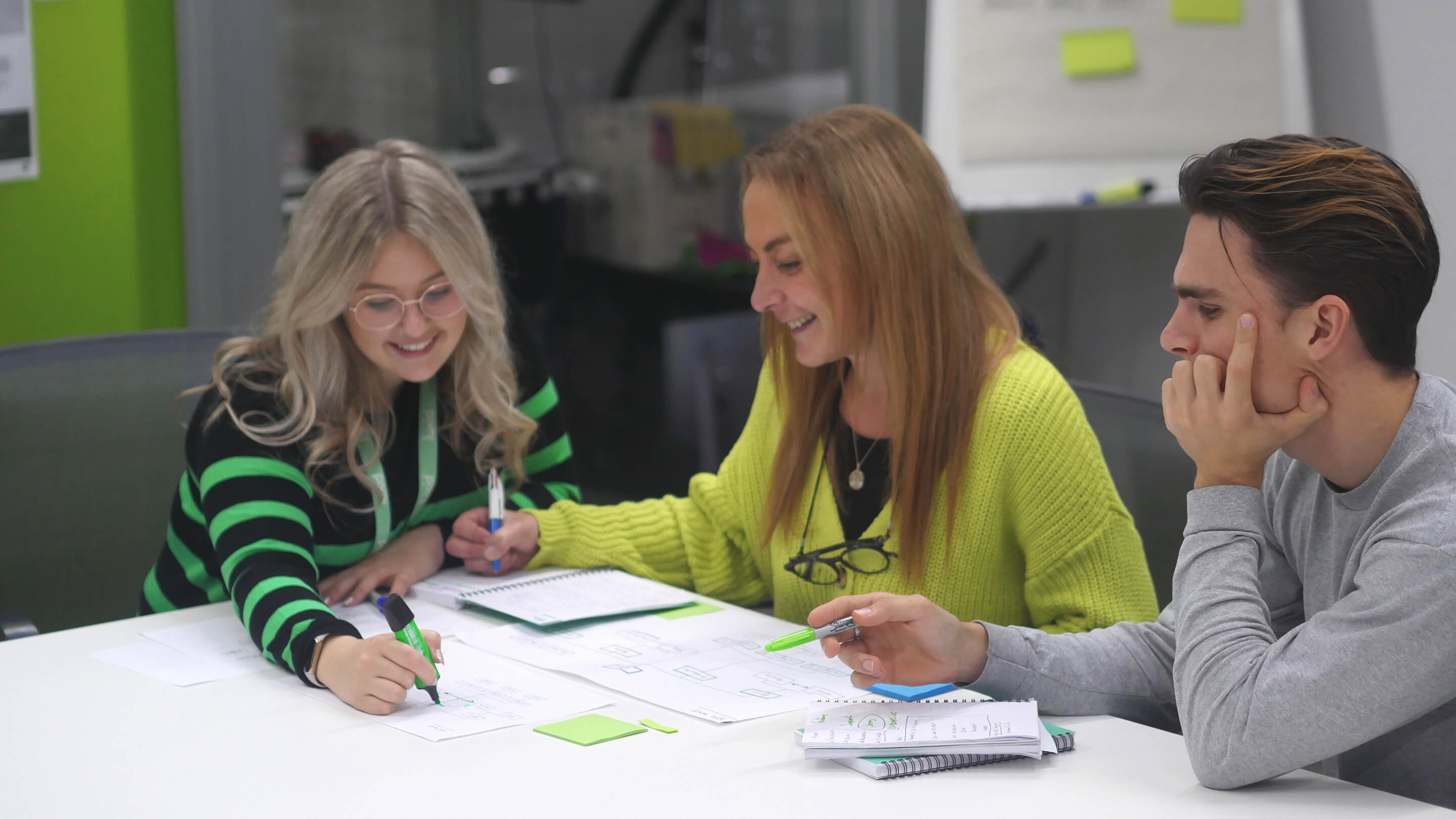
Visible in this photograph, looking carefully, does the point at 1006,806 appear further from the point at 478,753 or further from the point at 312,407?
the point at 312,407

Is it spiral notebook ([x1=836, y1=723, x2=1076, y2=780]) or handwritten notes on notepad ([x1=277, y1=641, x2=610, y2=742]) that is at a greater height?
spiral notebook ([x1=836, y1=723, x2=1076, y2=780])

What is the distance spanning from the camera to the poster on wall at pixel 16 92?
256 cm

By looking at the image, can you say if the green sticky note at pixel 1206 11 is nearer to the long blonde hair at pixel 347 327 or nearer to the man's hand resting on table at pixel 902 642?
the long blonde hair at pixel 347 327

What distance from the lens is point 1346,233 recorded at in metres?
1.18

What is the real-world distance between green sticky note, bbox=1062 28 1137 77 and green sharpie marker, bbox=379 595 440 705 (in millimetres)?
2466

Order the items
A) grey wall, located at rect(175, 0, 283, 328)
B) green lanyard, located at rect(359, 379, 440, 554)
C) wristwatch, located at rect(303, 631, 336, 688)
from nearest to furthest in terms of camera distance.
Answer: wristwatch, located at rect(303, 631, 336, 688)
green lanyard, located at rect(359, 379, 440, 554)
grey wall, located at rect(175, 0, 283, 328)

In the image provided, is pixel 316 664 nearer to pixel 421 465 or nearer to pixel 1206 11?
pixel 421 465

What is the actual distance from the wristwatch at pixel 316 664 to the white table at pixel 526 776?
0.15ft

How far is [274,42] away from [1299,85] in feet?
7.79

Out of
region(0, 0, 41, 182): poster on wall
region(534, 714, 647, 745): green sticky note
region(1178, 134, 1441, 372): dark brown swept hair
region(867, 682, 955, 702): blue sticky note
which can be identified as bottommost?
region(534, 714, 647, 745): green sticky note

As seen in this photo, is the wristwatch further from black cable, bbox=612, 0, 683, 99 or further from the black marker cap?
black cable, bbox=612, 0, 683, 99

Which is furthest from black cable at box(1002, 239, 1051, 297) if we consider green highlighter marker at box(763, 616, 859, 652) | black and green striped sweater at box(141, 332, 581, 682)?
green highlighter marker at box(763, 616, 859, 652)

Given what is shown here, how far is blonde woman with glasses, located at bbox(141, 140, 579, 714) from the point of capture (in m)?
1.79

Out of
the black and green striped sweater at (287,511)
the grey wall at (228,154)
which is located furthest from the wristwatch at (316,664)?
the grey wall at (228,154)
